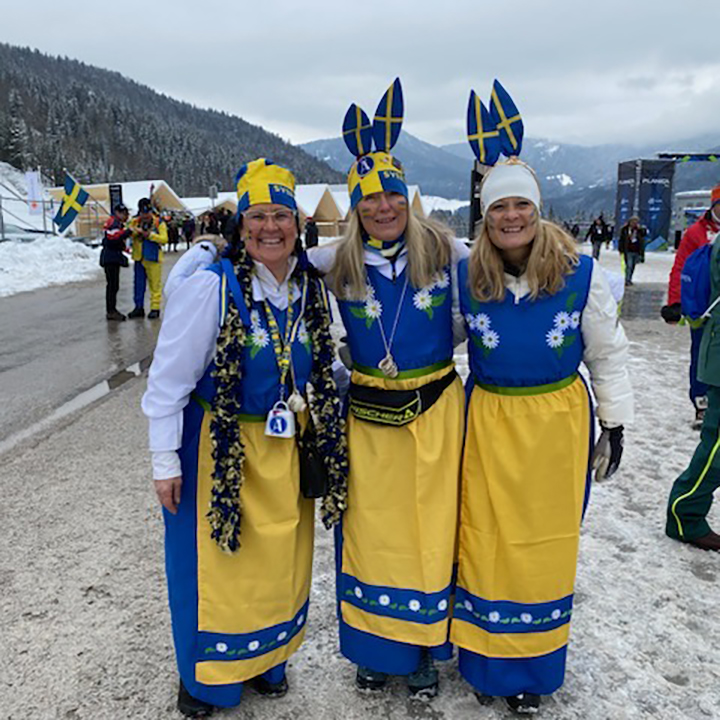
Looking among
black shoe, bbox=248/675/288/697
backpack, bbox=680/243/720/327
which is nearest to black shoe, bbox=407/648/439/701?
black shoe, bbox=248/675/288/697

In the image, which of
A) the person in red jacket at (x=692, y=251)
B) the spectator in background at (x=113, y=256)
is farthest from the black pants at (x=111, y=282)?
the person in red jacket at (x=692, y=251)

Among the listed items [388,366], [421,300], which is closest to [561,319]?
[421,300]

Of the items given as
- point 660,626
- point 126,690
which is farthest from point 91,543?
point 660,626

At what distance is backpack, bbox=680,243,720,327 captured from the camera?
13.0 feet

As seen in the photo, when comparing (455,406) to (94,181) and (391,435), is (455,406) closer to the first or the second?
(391,435)

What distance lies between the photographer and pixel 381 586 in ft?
7.86

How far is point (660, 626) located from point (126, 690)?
2219mm

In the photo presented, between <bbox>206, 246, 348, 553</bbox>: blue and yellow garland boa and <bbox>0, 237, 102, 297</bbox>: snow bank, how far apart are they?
13211mm

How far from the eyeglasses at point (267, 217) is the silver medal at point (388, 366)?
1.90 feet

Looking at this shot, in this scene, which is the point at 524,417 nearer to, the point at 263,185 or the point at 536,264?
the point at 536,264

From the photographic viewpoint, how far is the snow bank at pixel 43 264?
1555 cm

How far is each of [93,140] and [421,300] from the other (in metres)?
93.5

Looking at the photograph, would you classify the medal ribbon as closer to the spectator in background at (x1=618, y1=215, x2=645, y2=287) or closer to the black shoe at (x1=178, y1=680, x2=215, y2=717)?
the black shoe at (x1=178, y1=680, x2=215, y2=717)

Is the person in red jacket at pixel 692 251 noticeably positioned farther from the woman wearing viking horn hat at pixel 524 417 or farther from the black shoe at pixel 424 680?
the black shoe at pixel 424 680
